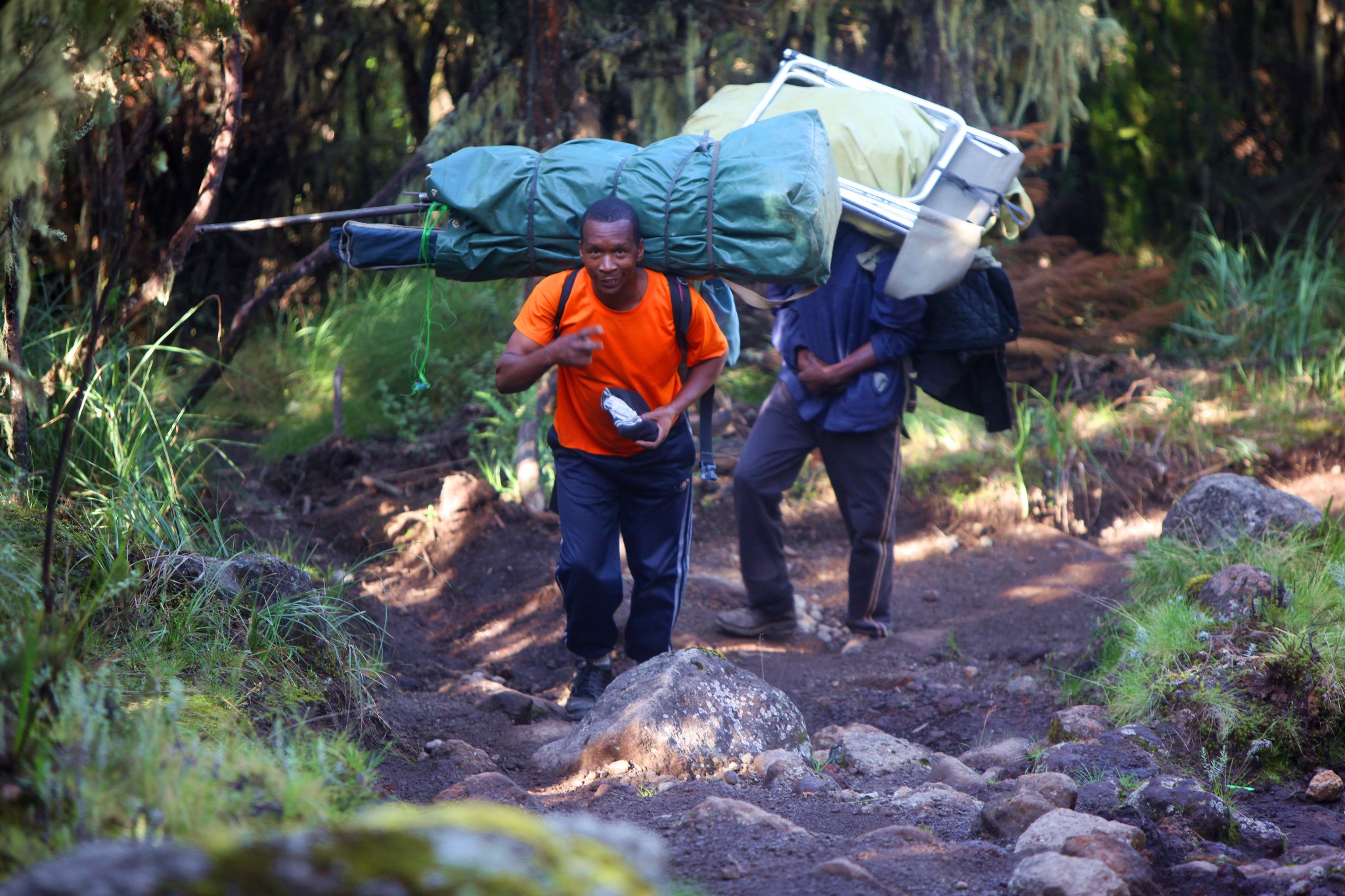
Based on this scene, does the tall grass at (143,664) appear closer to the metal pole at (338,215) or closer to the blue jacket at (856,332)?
the metal pole at (338,215)

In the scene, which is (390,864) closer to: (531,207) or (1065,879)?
(1065,879)

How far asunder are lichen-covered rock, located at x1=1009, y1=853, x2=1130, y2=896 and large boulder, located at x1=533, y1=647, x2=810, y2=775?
1.24 m

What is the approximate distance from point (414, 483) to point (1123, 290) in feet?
17.0

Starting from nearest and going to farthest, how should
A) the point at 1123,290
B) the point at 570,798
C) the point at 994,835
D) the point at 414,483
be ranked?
the point at 994,835 < the point at 570,798 < the point at 414,483 < the point at 1123,290

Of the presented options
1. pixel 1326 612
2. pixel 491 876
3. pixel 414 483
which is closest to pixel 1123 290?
pixel 1326 612

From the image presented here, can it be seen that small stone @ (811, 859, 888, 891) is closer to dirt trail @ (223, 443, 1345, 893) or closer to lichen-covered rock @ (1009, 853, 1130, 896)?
dirt trail @ (223, 443, 1345, 893)

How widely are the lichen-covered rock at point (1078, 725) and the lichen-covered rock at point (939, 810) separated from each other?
69 cm

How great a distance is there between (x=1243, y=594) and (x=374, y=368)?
546 cm

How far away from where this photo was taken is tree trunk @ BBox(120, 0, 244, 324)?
4.72m

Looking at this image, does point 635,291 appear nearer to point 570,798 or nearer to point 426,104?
point 570,798

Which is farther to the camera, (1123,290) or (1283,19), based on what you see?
(1283,19)

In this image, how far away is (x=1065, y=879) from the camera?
229 centimetres

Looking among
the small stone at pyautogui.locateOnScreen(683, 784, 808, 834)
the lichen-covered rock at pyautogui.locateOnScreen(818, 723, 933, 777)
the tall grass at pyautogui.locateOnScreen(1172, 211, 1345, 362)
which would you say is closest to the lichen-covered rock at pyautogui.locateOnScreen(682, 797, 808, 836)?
the small stone at pyautogui.locateOnScreen(683, 784, 808, 834)

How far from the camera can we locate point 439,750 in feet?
11.7
